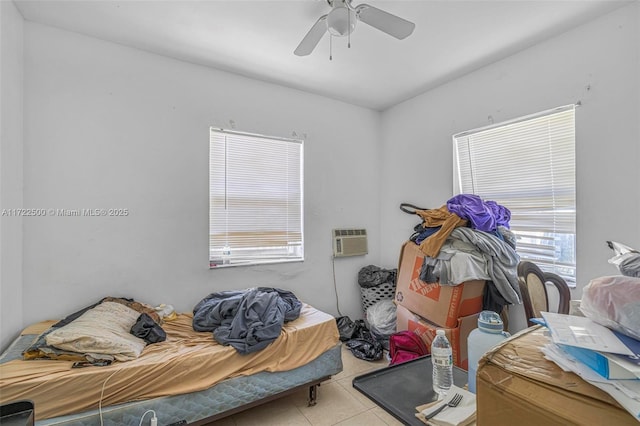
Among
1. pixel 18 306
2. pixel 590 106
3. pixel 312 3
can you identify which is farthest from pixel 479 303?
pixel 18 306

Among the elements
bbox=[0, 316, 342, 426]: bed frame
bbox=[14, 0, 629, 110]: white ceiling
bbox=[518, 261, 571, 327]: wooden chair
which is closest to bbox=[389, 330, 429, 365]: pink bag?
bbox=[0, 316, 342, 426]: bed frame

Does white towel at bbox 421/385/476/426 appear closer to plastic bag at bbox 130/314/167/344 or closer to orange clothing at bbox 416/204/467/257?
orange clothing at bbox 416/204/467/257

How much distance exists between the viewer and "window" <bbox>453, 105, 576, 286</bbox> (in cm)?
223

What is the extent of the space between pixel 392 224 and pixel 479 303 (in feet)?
4.93

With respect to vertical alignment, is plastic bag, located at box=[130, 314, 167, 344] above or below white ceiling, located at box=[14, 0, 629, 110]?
below

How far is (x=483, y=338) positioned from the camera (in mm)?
995

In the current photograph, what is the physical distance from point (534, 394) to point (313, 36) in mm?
2047

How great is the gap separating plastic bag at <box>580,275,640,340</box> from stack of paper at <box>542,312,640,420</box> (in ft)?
0.06

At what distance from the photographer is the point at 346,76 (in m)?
Result: 2.93

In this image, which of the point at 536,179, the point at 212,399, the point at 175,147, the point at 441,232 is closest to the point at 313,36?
the point at 175,147

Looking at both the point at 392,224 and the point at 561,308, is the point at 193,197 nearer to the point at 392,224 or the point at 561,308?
the point at 392,224

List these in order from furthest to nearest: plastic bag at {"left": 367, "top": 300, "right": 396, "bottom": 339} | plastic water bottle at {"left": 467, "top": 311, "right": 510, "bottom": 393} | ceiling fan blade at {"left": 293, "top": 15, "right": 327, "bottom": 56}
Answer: plastic bag at {"left": 367, "top": 300, "right": 396, "bottom": 339}
ceiling fan blade at {"left": 293, "top": 15, "right": 327, "bottom": 56}
plastic water bottle at {"left": 467, "top": 311, "right": 510, "bottom": 393}

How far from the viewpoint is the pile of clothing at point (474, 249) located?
2.20 m

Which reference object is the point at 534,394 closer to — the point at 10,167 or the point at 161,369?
the point at 161,369
